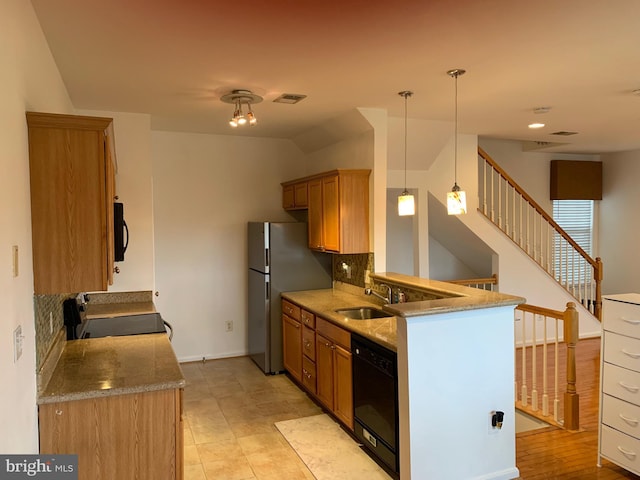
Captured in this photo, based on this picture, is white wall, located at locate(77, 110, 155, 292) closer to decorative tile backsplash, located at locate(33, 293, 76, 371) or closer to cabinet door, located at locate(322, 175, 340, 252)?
decorative tile backsplash, located at locate(33, 293, 76, 371)

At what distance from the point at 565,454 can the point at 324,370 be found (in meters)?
1.88

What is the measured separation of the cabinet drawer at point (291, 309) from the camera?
4.69 m

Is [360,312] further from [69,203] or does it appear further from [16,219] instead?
[16,219]

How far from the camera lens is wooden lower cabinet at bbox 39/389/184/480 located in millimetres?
→ 2209

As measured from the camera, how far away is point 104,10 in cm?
223

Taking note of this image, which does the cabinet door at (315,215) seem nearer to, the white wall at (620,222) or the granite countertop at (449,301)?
the granite countertop at (449,301)

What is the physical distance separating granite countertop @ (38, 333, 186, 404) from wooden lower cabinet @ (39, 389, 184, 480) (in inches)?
1.6

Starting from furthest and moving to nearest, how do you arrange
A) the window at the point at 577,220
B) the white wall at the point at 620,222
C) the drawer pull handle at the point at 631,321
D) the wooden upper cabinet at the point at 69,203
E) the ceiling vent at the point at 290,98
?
the window at the point at 577,220 → the white wall at the point at 620,222 → the ceiling vent at the point at 290,98 → the drawer pull handle at the point at 631,321 → the wooden upper cabinet at the point at 69,203

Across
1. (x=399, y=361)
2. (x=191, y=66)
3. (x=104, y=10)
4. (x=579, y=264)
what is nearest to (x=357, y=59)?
(x=191, y=66)

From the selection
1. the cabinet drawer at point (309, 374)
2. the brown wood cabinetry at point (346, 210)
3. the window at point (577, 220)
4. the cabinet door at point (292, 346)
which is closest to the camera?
the cabinet drawer at point (309, 374)

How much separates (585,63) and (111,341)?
11.8 ft

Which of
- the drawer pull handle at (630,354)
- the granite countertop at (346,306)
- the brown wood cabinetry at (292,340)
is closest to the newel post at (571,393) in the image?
the drawer pull handle at (630,354)

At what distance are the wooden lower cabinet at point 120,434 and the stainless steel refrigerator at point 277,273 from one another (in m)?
2.73

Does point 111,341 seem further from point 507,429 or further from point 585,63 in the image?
point 585,63
